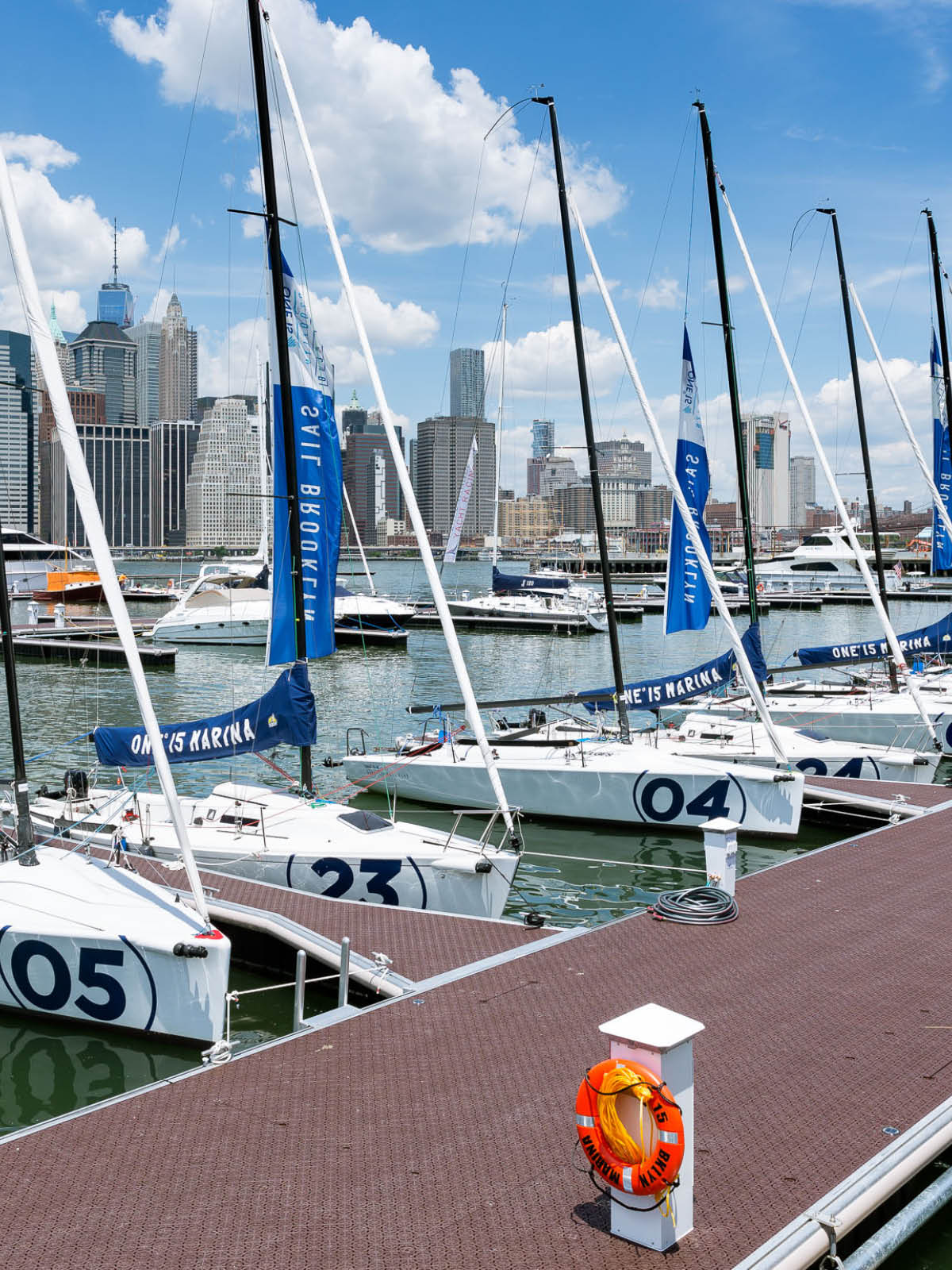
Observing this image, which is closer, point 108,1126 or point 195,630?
point 108,1126

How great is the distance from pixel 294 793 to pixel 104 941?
5986mm

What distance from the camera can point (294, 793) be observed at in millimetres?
15352

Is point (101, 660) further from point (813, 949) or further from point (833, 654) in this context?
point (813, 949)

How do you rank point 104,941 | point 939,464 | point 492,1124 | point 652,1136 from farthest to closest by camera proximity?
point 939,464, point 104,941, point 492,1124, point 652,1136

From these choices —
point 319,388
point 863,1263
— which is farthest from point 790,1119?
point 319,388

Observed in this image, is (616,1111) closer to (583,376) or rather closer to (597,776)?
(597,776)

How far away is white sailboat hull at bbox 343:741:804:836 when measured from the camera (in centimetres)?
1683

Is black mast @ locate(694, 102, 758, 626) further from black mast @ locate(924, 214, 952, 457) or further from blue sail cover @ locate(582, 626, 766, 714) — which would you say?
black mast @ locate(924, 214, 952, 457)

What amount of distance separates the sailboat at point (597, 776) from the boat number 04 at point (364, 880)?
4.89 metres

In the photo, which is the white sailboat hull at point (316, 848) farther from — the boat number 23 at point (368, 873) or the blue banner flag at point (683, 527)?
the blue banner flag at point (683, 527)

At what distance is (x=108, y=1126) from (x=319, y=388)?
1019cm

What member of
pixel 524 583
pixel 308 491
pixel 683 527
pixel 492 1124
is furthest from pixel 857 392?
pixel 524 583

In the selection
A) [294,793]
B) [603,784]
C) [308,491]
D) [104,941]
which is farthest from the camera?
[603,784]

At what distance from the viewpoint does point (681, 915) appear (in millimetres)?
11188
